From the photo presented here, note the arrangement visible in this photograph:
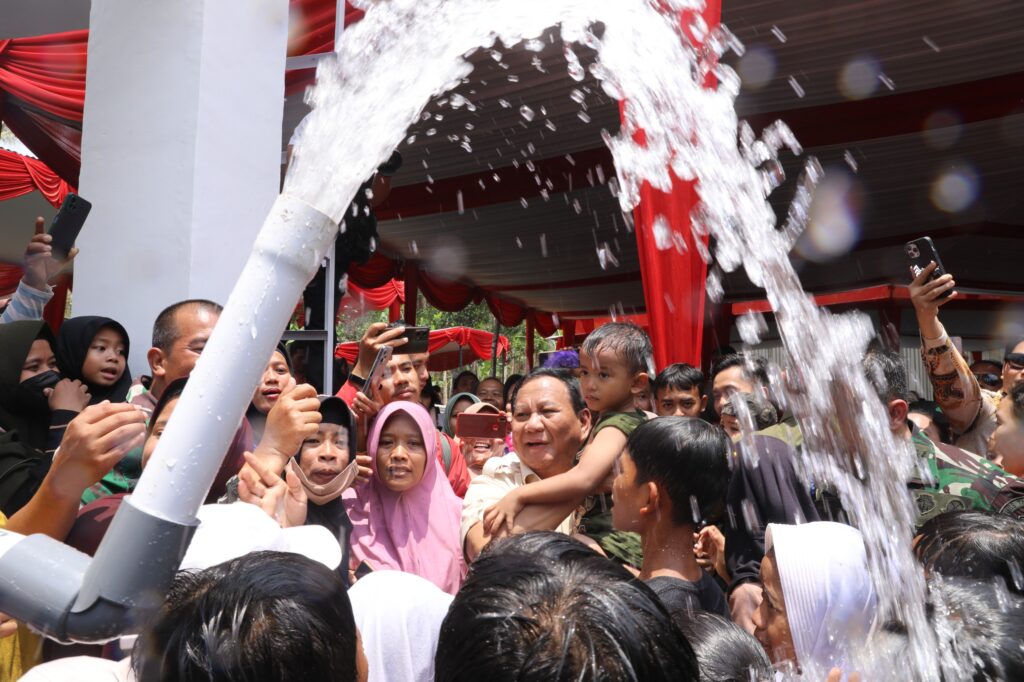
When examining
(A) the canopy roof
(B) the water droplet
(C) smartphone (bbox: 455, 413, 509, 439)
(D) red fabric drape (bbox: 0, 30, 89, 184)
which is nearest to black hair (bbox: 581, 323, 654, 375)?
(C) smartphone (bbox: 455, 413, 509, 439)

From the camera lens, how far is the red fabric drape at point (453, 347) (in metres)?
17.2

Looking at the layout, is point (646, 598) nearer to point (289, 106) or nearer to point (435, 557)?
point (435, 557)

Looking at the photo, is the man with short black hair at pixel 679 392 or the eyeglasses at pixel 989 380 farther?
the eyeglasses at pixel 989 380

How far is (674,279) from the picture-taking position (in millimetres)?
4441

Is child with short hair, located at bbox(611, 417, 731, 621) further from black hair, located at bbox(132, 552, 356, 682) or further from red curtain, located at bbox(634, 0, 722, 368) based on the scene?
red curtain, located at bbox(634, 0, 722, 368)

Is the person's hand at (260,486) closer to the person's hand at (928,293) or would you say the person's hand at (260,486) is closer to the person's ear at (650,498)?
the person's ear at (650,498)

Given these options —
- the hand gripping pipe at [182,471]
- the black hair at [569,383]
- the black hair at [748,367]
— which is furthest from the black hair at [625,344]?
the hand gripping pipe at [182,471]

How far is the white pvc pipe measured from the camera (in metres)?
0.77

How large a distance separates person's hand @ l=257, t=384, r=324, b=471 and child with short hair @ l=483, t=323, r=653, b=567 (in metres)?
0.67

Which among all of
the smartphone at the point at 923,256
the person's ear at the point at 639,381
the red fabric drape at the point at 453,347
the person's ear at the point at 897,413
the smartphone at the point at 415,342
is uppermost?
the red fabric drape at the point at 453,347

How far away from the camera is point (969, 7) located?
642 cm

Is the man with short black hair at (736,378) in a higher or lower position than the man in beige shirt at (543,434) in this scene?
higher

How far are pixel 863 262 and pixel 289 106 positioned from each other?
10501 mm

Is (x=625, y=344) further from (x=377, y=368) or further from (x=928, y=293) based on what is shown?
(x=928, y=293)
